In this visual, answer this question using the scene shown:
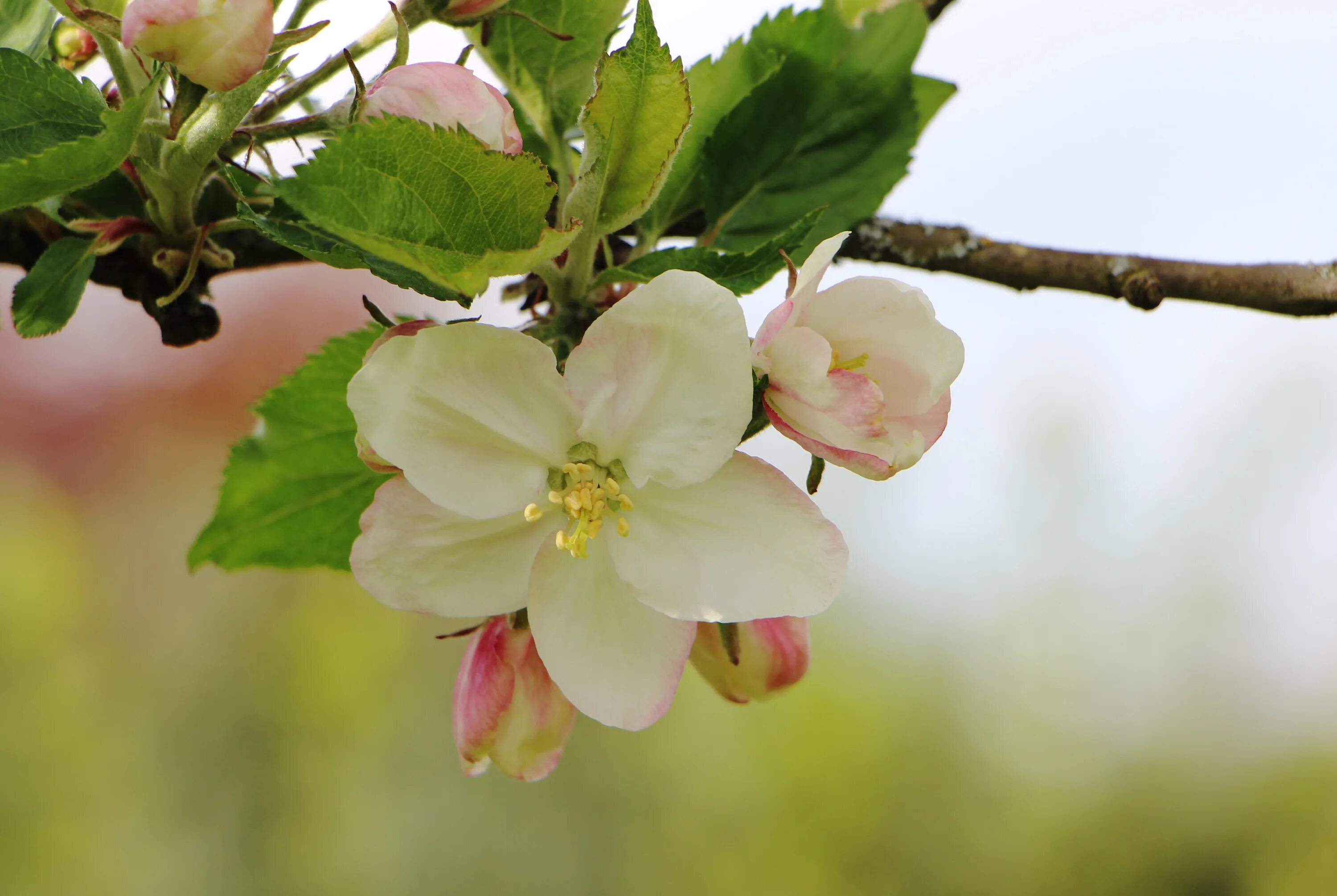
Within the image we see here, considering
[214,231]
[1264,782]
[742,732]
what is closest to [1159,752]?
[1264,782]

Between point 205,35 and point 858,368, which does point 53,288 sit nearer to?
point 205,35

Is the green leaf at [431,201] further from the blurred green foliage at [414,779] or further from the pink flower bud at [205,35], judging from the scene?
the blurred green foliage at [414,779]

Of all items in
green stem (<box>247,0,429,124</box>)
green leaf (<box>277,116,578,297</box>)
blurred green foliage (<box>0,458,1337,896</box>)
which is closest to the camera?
green leaf (<box>277,116,578,297</box>)

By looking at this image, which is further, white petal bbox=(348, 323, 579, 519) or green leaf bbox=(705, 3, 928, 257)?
green leaf bbox=(705, 3, 928, 257)

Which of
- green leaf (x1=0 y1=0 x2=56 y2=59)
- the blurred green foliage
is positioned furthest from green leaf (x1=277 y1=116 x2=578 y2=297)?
the blurred green foliage

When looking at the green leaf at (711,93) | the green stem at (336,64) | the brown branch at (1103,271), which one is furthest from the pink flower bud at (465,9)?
the brown branch at (1103,271)

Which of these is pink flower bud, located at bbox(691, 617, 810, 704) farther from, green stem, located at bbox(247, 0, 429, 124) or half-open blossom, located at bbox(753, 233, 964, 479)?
green stem, located at bbox(247, 0, 429, 124)
